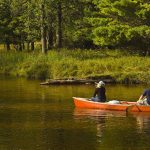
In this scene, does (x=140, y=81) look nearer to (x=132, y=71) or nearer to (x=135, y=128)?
(x=132, y=71)

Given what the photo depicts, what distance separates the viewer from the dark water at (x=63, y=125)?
2158 centimetres

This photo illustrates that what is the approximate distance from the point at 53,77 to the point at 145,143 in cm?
2871

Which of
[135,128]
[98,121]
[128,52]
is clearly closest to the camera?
[135,128]

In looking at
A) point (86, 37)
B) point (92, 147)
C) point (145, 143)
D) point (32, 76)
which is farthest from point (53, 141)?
point (86, 37)

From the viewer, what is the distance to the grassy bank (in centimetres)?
4716

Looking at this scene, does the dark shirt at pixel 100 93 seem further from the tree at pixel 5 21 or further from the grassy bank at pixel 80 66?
the tree at pixel 5 21

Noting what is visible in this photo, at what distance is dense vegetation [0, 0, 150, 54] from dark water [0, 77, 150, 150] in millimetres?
15107

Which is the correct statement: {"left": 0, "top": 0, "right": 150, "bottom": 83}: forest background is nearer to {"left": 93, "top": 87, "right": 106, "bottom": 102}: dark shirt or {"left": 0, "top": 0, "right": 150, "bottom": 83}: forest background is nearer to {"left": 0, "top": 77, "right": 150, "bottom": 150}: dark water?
{"left": 0, "top": 77, "right": 150, "bottom": 150}: dark water

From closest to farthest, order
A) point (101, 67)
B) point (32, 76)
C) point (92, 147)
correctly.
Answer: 1. point (92, 147)
2. point (101, 67)
3. point (32, 76)

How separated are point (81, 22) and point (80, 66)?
14970 millimetres

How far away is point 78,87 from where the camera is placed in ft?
147

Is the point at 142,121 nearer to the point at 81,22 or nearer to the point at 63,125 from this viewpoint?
the point at 63,125

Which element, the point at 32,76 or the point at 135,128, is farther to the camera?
the point at 32,76

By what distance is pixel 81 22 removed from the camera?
64.1 meters
